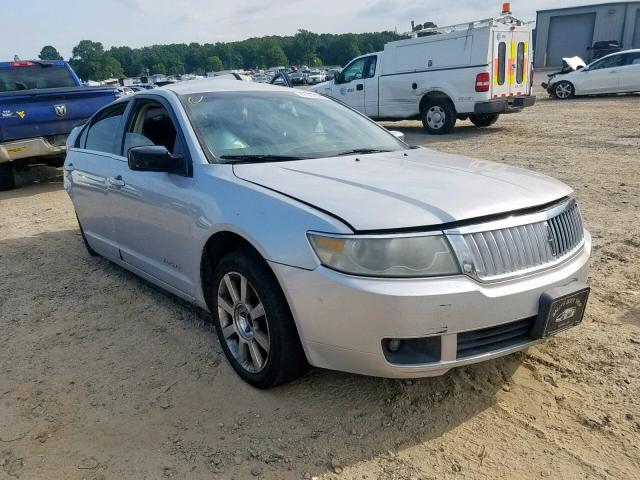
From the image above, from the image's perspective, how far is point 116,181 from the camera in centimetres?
411

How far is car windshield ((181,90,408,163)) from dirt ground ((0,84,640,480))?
124cm

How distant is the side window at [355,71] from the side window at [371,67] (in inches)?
7.1

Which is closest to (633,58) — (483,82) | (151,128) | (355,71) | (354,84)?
(483,82)

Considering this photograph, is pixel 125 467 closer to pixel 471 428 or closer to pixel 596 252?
pixel 471 428

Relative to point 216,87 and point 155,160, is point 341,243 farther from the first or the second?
point 216,87

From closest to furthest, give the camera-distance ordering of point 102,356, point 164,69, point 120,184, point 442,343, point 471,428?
point 442,343, point 471,428, point 102,356, point 120,184, point 164,69

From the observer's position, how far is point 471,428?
2561 millimetres

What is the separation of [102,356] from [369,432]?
1.81 metres

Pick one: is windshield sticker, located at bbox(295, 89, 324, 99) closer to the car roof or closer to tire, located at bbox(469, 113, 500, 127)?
the car roof

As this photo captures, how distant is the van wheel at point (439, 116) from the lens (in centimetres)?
1249

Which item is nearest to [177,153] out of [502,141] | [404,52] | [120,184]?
[120,184]

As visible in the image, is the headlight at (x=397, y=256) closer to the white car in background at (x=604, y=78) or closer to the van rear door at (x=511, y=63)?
the van rear door at (x=511, y=63)

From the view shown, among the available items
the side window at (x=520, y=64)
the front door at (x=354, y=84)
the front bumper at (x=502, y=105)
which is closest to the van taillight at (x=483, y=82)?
the front bumper at (x=502, y=105)

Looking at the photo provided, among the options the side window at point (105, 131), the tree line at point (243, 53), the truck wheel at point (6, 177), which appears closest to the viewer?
the side window at point (105, 131)
